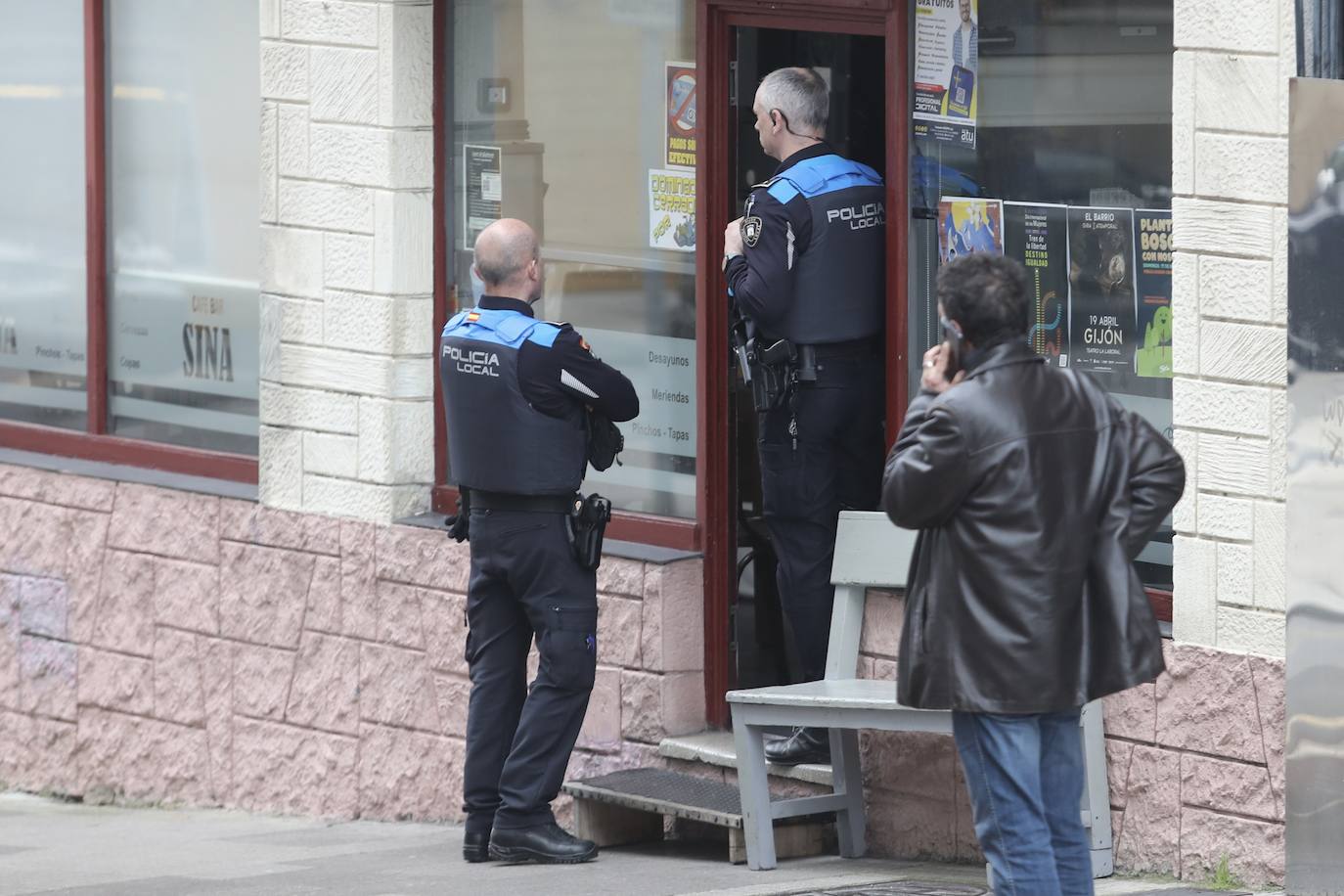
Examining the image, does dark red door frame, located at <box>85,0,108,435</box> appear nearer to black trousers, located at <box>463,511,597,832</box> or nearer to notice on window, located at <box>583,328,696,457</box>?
notice on window, located at <box>583,328,696,457</box>

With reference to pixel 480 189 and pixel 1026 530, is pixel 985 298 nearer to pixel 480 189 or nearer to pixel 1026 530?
pixel 1026 530

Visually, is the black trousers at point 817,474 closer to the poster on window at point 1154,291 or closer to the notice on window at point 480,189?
the poster on window at point 1154,291

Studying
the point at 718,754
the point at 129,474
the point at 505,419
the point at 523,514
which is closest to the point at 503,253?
the point at 505,419

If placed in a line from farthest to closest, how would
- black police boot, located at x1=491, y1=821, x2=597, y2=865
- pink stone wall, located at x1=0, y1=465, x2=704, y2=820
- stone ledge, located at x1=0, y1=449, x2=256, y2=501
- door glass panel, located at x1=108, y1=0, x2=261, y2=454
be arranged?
1. door glass panel, located at x1=108, y1=0, x2=261, y2=454
2. stone ledge, located at x1=0, y1=449, x2=256, y2=501
3. pink stone wall, located at x1=0, y1=465, x2=704, y2=820
4. black police boot, located at x1=491, y1=821, x2=597, y2=865

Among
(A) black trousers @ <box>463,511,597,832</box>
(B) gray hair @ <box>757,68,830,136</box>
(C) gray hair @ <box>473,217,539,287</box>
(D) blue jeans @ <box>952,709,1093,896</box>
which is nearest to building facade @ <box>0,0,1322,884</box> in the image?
(B) gray hair @ <box>757,68,830,136</box>

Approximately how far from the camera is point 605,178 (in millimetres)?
7469

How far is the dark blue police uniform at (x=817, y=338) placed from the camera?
644cm

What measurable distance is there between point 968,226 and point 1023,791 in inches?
88.0

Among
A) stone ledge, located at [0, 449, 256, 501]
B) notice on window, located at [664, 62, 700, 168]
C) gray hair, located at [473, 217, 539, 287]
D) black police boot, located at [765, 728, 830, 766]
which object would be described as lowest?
black police boot, located at [765, 728, 830, 766]

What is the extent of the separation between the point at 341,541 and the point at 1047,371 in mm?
3828

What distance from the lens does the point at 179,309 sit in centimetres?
885

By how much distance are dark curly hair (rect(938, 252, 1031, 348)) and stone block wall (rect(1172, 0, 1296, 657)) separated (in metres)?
1.20

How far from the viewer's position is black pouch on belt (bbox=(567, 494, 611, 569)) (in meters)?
6.46

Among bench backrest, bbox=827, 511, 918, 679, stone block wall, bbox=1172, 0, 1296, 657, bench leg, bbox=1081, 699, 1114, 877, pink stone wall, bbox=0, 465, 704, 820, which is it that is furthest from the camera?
pink stone wall, bbox=0, 465, 704, 820
